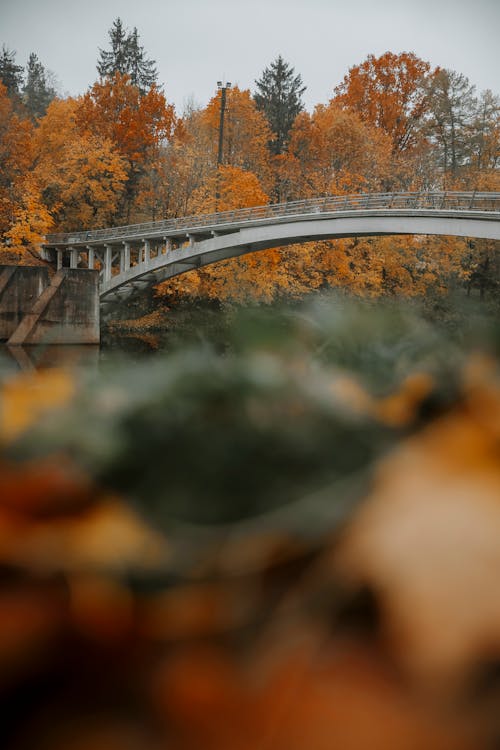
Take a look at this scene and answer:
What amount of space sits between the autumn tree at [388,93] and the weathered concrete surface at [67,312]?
1878 centimetres

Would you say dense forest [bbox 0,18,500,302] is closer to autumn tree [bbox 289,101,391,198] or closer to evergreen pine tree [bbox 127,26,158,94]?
autumn tree [bbox 289,101,391,198]

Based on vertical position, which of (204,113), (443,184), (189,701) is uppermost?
(204,113)

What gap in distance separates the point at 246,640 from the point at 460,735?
0.48 feet

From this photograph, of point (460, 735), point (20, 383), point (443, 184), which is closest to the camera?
point (460, 735)

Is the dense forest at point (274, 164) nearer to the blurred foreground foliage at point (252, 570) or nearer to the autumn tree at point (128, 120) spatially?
the autumn tree at point (128, 120)

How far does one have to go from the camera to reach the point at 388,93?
30.8m

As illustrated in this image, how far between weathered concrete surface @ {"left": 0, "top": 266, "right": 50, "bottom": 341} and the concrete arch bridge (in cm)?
399

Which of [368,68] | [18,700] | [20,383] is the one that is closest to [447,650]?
[18,700]

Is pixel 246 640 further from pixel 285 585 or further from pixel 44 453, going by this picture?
pixel 44 453

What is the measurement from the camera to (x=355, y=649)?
407 millimetres

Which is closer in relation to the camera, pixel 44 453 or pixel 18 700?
pixel 18 700

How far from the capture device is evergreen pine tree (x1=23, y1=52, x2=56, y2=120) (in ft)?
163

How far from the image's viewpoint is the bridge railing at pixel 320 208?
16.0 meters

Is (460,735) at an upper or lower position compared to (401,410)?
lower
